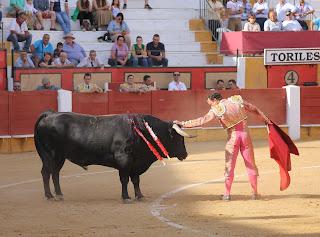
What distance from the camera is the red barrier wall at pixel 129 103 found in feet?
54.9

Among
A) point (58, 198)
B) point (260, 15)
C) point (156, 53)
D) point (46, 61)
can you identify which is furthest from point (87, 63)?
point (58, 198)

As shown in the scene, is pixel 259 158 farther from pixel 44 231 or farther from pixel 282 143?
pixel 44 231

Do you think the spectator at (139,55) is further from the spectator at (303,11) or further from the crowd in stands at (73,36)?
the spectator at (303,11)

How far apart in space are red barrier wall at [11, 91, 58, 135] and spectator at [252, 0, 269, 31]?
642 cm

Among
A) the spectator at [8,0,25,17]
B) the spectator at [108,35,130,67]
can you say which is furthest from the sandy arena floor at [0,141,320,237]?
the spectator at [8,0,25,17]

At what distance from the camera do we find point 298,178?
1202 cm

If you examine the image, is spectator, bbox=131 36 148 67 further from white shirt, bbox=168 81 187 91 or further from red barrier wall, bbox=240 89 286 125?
red barrier wall, bbox=240 89 286 125

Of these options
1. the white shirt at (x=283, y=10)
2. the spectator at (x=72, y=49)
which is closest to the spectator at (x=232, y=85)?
the spectator at (x=72, y=49)

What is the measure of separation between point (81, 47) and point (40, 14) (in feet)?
4.26

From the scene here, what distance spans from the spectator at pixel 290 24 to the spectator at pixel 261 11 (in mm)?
522

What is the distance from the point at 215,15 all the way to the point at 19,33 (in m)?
5.33

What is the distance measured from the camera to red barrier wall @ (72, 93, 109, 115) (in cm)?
1638

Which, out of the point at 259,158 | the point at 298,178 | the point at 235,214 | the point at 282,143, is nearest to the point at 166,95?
the point at 259,158

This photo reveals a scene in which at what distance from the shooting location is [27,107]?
16.0m
